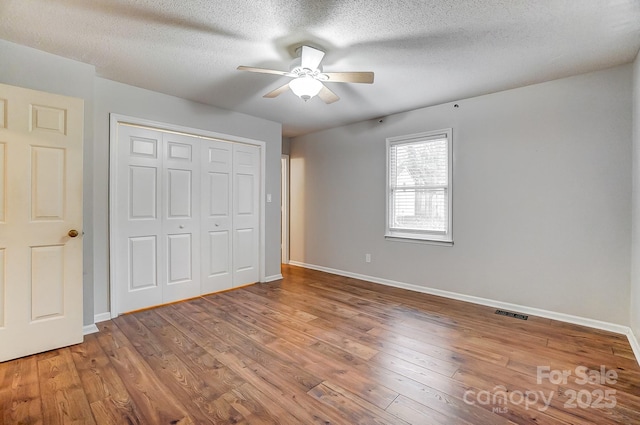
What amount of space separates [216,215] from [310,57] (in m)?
2.52

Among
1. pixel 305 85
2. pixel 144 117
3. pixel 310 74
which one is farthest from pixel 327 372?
pixel 144 117

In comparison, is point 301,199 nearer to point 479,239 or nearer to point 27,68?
point 479,239

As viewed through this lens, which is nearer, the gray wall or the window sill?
the gray wall

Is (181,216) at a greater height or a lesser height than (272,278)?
greater

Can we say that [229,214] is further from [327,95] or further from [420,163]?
[420,163]

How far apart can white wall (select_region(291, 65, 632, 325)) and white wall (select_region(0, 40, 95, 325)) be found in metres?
3.53

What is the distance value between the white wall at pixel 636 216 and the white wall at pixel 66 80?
15.5 ft

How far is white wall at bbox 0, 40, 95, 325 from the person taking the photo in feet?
7.93

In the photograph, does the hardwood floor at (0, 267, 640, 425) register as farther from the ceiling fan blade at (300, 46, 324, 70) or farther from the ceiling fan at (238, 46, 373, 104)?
the ceiling fan blade at (300, 46, 324, 70)

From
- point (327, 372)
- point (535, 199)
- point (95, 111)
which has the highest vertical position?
point (95, 111)

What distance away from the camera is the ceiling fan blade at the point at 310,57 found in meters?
2.34

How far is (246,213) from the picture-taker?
14.5ft

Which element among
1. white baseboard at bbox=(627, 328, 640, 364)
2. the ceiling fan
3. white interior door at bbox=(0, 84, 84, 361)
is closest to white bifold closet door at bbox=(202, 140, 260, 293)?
white interior door at bbox=(0, 84, 84, 361)

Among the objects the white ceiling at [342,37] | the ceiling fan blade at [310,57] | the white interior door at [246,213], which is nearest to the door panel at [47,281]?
the white ceiling at [342,37]
